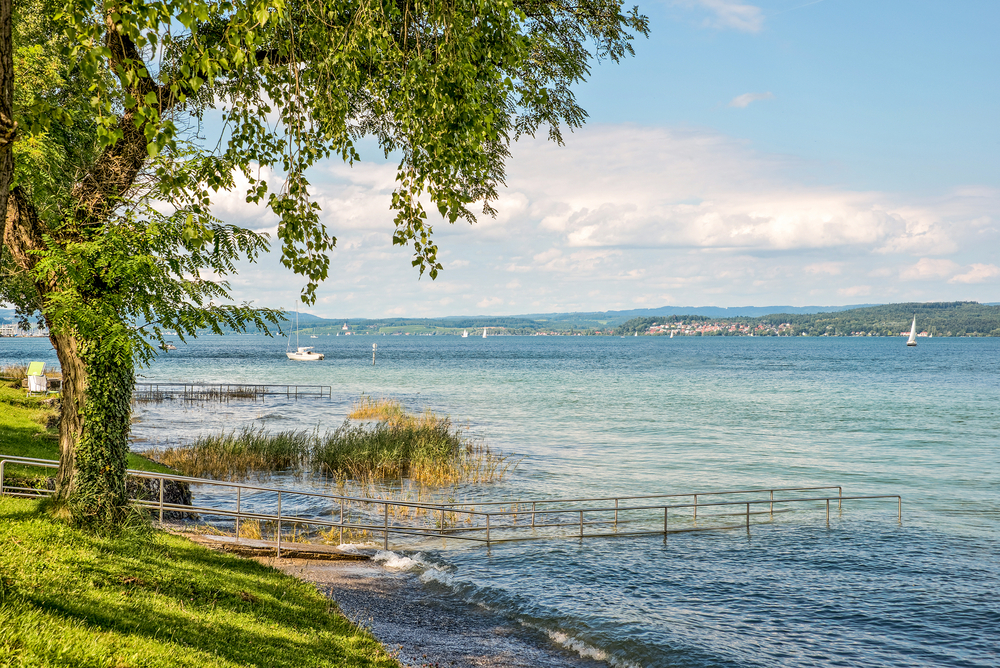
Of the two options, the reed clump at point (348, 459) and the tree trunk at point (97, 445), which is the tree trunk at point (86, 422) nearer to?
the tree trunk at point (97, 445)

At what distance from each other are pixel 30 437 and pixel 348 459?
1057 centimetres

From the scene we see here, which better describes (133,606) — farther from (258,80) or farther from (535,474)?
Answer: (535,474)

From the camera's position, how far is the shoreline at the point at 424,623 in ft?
37.0

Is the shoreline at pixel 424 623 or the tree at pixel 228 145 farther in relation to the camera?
the shoreline at pixel 424 623

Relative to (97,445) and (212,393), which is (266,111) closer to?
(97,445)

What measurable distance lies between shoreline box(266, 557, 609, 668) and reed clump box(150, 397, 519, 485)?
1177cm

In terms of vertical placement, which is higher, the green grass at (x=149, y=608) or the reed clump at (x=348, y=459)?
the green grass at (x=149, y=608)

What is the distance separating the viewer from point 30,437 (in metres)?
22.5

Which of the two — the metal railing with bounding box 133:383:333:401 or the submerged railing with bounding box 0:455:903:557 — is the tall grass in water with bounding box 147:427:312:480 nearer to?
the submerged railing with bounding box 0:455:903:557

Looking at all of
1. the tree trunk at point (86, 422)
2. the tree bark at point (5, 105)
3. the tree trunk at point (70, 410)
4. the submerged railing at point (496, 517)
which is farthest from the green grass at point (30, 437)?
the tree bark at point (5, 105)

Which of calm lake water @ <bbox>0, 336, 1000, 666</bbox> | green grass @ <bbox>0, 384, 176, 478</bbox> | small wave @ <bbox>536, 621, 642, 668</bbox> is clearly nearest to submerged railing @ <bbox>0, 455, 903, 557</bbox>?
calm lake water @ <bbox>0, 336, 1000, 666</bbox>

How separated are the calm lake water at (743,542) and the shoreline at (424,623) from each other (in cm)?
54

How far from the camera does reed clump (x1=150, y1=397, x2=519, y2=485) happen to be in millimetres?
26609

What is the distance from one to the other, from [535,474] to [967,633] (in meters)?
17.0
